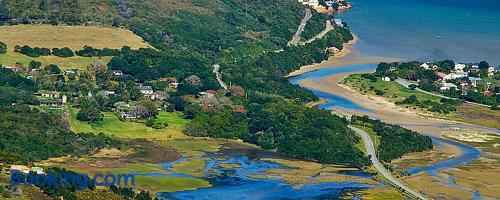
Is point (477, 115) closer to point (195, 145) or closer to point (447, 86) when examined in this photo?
point (447, 86)

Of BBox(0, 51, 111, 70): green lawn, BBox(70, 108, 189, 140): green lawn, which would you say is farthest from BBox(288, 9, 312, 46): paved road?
BBox(70, 108, 189, 140): green lawn

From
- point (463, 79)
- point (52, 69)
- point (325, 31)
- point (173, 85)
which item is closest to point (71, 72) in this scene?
point (52, 69)

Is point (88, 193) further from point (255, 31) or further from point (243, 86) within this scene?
point (255, 31)

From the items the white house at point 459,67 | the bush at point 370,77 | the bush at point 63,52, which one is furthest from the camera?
the white house at point 459,67

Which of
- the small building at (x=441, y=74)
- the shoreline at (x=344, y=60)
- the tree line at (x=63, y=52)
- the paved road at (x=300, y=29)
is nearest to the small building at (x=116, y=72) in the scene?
the tree line at (x=63, y=52)

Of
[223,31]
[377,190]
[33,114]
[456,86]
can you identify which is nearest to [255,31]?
[223,31]

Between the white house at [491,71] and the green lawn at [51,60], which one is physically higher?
the white house at [491,71]

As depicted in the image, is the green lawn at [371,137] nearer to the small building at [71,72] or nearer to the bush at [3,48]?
the small building at [71,72]
